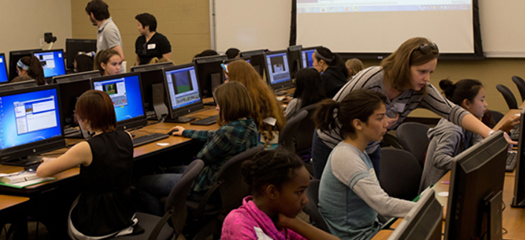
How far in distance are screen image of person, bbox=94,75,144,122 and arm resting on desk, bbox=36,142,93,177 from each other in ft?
3.14

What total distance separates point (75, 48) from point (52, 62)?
471 millimetres

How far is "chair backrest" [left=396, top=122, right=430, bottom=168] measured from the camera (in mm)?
2912

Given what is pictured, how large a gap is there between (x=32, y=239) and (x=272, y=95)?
184 centimetres

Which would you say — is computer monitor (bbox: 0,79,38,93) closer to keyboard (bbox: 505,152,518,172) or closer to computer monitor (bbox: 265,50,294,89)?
keyboard (bbox: 505,152,518,172)

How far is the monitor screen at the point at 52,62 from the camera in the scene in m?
5.53

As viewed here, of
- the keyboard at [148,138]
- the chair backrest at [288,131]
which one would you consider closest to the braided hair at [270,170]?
the keyboard at [148,138]

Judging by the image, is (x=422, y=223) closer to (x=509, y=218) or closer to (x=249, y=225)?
(x=249, y=225)

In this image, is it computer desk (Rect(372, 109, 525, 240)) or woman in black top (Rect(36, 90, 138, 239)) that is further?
woman in black top (Rect(36, 90, 138, 239))

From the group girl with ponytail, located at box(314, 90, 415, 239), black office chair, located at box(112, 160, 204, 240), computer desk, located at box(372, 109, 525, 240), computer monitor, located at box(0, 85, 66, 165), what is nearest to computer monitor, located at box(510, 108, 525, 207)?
computer desk, located at box(372, 109, 525, 240)

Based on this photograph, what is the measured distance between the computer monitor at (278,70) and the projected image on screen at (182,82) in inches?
60.9

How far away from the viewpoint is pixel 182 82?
3.85 metres

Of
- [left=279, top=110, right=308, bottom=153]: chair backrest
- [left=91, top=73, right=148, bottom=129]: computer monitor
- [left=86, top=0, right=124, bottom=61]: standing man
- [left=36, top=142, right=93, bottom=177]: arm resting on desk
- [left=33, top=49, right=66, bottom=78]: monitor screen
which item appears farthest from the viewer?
[left=33, top=49, right=66, bottom=78]: monitor screen

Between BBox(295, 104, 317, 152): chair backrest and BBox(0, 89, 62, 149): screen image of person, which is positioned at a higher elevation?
BBox(0, 89, 62, 149): screen image of person

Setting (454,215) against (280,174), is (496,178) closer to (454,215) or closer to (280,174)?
(454,215)
